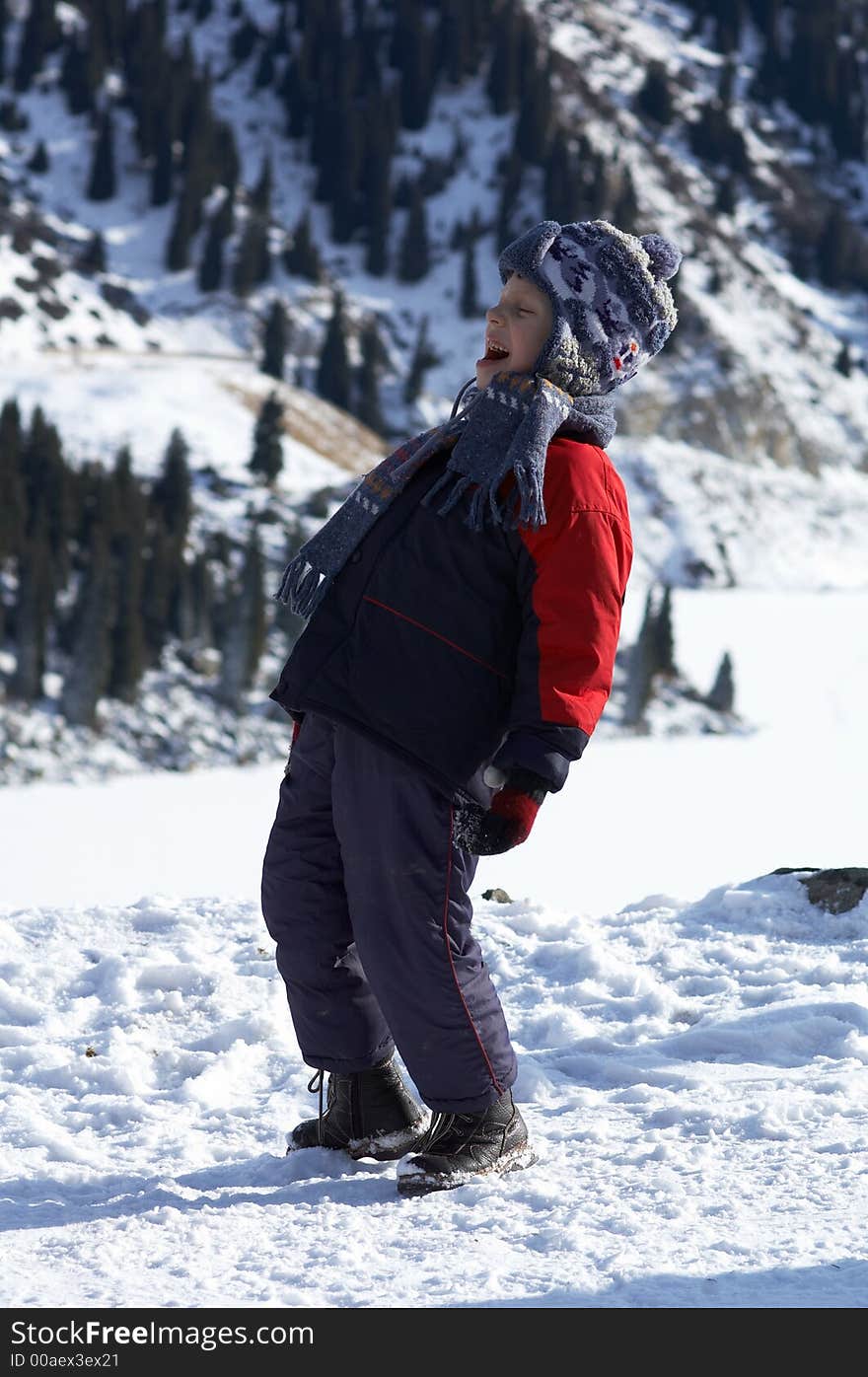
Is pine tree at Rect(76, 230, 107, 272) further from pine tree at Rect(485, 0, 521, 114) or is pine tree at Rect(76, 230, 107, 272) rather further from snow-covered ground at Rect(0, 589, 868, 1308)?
snow-covered ground at Rect(0, 589, 868, 1308)

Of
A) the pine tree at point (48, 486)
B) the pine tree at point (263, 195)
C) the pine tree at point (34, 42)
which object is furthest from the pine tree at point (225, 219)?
the pine tree at point (48, 486)

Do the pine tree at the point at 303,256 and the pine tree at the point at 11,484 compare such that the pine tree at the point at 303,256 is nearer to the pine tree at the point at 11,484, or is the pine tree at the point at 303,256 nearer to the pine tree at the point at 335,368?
the pine tree at the point at 335,368

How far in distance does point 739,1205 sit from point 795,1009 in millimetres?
1390

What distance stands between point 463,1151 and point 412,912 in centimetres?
52

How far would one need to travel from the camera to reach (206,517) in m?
32.0

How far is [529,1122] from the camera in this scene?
3385 mm

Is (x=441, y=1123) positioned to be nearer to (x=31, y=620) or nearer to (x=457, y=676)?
(x=457, y=676)

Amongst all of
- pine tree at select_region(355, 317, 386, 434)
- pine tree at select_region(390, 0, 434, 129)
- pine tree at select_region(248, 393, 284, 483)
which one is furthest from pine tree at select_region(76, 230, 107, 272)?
pine tree at select_region(390, 0, 434, 129)

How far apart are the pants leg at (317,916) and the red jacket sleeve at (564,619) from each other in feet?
1.53

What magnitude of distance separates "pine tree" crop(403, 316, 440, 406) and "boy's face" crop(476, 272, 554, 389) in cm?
4307

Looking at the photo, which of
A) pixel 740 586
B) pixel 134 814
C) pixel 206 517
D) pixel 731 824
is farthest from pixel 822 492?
pixel 134 814

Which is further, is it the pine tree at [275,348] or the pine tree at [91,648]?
the pine tree at [275,348]

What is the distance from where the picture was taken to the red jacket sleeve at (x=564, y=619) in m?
2.67

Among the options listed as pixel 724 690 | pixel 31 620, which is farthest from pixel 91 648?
pixel 724 690
